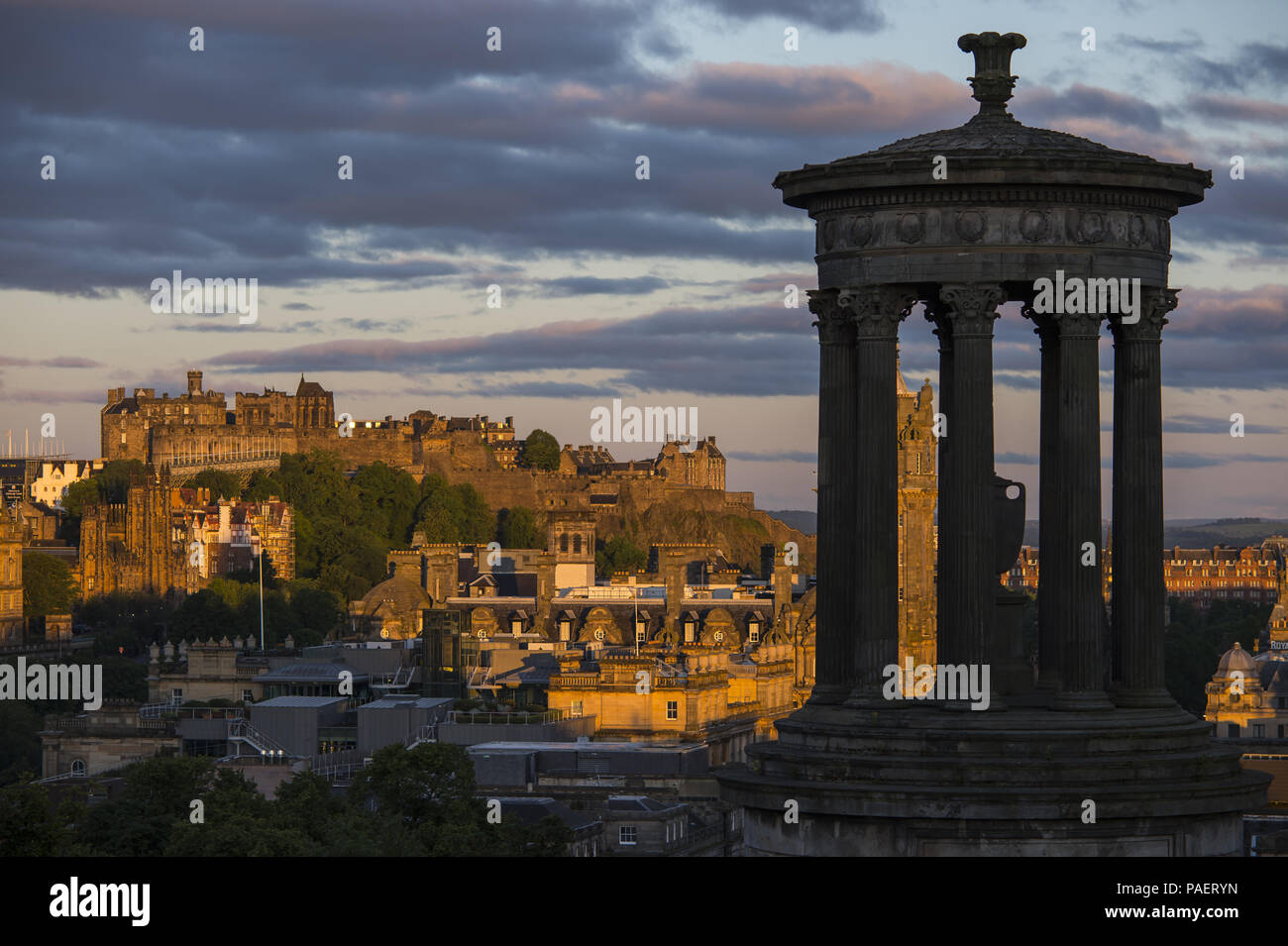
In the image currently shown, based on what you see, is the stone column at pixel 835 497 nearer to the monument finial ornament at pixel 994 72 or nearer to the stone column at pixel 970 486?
the stone column at pixel 970 486

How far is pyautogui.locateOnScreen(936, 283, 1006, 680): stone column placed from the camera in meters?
39.2

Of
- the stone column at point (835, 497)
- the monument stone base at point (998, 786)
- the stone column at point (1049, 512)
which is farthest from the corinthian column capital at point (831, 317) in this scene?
the monument stone base at point (998, 786)

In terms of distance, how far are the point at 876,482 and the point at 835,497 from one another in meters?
0.85

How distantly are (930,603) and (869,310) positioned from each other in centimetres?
15861

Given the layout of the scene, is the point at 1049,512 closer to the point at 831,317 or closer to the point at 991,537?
the point at 991,537

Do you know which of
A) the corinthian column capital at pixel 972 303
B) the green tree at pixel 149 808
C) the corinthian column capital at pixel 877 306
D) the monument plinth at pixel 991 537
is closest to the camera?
the monument plinth at pixel 991 537

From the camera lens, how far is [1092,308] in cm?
3947

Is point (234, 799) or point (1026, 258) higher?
point (1026, 258)

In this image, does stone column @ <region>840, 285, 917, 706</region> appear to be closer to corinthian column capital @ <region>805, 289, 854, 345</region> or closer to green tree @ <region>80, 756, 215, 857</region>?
corinthian column capital @ <region>805, 289, 854, 345</region>

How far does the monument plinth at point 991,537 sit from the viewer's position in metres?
38.9

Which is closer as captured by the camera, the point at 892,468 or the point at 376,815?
the point at 892,468

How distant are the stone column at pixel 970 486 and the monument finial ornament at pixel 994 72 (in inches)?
135
